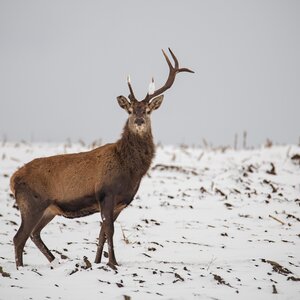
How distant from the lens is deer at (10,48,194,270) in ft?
22.8

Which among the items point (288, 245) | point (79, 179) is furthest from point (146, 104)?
point (288, 245)

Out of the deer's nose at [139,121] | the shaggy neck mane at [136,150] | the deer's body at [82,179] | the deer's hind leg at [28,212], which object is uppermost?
the deer's nose at [139,121]

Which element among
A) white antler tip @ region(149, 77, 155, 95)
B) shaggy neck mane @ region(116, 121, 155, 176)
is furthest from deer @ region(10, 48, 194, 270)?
white antler tip @ region(149, 77, 155, 95)

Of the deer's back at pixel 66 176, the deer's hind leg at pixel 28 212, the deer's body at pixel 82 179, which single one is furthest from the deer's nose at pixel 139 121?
the deer's hind leg at pixel 28 212

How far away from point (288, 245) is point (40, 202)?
427cm

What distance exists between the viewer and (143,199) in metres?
11.4

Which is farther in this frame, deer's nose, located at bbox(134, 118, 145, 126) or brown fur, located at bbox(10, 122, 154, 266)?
deer's nose, located at bbox(134, 118, 145, 126)

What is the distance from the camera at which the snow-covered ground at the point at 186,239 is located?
5.62m

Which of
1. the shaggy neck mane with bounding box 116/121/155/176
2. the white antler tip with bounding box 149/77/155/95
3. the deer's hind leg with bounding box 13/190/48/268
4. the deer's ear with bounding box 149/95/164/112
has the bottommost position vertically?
the deer's hind leg with bounding box 13/190/48/268

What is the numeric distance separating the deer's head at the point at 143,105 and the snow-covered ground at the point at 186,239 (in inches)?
82.0

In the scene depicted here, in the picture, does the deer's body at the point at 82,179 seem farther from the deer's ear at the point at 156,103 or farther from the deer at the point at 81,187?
the deer's ear at the point at 156,103

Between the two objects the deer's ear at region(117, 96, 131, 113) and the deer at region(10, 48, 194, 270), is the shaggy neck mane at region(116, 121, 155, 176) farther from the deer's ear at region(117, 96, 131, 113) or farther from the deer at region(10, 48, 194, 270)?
the deer's ear at region(117, 96, 131, 113)

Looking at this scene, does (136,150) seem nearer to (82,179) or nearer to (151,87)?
(82,179)

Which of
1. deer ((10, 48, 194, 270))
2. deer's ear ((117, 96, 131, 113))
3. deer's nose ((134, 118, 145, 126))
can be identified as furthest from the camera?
A: deer's ear ((117, 96, 131, 113))
